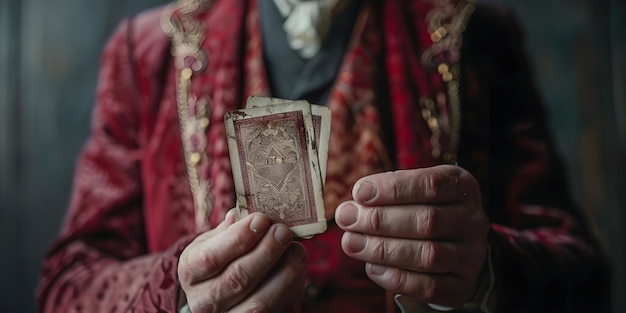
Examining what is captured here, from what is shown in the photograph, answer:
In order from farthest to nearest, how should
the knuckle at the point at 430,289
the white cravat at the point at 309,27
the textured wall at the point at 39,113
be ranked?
the textured wall at the point at 39,113 → the white cravat at the point at 309,27 → the knuckle at the point at 430,289

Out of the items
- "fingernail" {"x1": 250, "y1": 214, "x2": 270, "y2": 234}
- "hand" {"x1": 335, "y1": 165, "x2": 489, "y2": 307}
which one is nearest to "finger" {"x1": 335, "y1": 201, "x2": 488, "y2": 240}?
"hand" {"x1": 335, "y1": 165, "x2": 489, "y2": 307}

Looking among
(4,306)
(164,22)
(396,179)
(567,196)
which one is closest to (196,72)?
(164,22)

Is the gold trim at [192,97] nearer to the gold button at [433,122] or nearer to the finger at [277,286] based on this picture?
the finger at [277,286]

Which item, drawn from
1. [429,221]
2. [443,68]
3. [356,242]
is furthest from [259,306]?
[443,68]

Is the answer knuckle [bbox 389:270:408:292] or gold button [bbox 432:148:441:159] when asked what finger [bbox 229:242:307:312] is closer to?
knuckle [bbox 389:270:408:292]

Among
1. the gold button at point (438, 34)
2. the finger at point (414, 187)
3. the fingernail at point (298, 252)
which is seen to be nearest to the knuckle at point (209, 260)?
the fingernail at point (298, 252)
